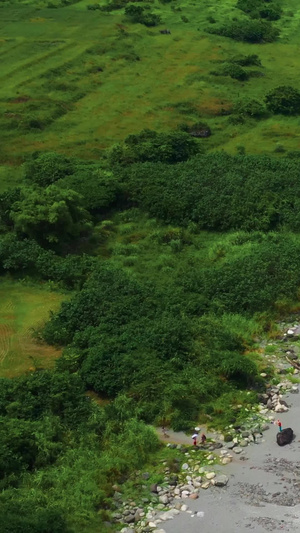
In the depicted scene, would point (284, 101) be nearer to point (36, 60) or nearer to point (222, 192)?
point (222, 192)

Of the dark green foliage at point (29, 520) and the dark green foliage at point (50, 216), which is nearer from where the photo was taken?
the dark green foliage at point (29, 520)

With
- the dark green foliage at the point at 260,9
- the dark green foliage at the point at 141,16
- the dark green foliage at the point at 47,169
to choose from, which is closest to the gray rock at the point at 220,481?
the dark green foliage at the point at 47,169

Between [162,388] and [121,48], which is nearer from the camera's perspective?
[162,388]

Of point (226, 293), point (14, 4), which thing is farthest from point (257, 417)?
point (14, 4)

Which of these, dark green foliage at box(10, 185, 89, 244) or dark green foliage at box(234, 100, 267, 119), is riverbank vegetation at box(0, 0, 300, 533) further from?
dark green foliage at box(234, 100, 267, 119)

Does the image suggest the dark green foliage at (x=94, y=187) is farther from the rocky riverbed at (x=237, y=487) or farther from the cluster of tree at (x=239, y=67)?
the cluster of tree at (x=239, y=67)

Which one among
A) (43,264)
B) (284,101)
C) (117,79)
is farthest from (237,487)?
(117,79)

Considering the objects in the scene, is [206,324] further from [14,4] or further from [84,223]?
[14,4]
